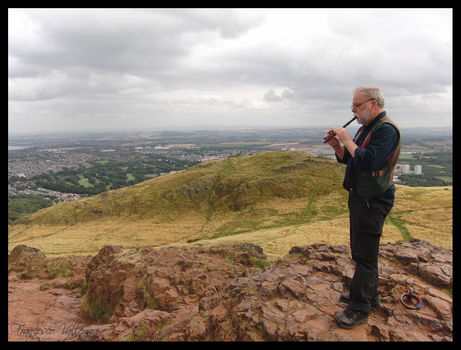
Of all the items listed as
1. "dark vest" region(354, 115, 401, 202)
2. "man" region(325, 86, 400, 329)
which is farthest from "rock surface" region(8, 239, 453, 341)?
"dark vest" region(354, 115, 401, 202)

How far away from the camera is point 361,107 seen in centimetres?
579

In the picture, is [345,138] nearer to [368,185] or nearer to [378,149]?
[378,149]

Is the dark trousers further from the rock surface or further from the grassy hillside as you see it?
the grassy hillside

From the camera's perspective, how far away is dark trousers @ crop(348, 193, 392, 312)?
564 cm

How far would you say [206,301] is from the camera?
342 inches

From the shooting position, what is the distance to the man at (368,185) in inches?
210

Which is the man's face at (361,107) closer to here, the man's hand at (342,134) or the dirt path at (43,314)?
the man's hand at (342,134)

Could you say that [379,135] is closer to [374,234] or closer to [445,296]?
[374,234]

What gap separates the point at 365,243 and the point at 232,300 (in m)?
4.20

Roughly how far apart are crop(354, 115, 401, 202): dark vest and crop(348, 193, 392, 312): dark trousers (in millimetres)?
Result: 281

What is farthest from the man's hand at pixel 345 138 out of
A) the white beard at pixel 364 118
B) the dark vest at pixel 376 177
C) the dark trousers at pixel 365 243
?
the dark trousers at pixel 365 243

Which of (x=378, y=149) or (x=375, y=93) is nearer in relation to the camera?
(x=378, y=149)

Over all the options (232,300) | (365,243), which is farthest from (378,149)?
(232,300)

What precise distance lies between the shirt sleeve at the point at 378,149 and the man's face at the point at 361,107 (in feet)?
1.62
